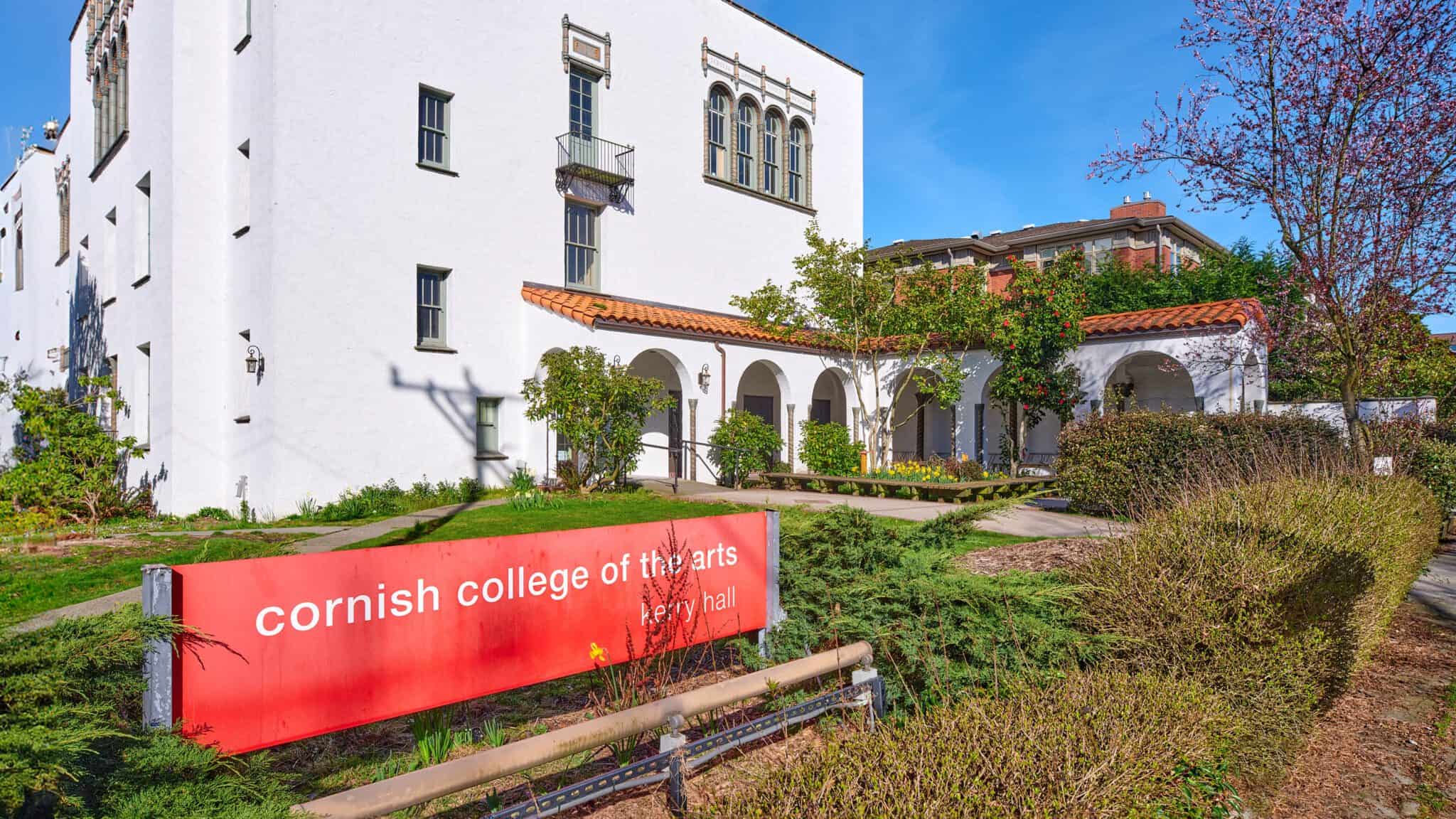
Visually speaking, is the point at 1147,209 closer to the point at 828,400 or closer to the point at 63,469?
the point at 828,400

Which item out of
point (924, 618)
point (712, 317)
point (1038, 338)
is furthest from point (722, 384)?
point (924, 618)

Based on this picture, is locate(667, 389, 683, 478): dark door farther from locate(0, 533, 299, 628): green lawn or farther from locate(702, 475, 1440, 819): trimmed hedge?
locate(702, 475, 1440, 819): trimmed hedge

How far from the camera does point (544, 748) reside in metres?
2.76

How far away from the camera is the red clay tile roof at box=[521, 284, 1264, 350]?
17.1 m

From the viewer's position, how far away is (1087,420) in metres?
13.6

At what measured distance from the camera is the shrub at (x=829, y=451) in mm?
20625

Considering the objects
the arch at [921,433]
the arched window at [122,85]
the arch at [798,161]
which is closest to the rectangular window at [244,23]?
the arched window at [122,85]

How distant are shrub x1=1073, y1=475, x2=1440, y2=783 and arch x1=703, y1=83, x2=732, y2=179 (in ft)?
63.2

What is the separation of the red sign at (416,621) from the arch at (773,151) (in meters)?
21.9

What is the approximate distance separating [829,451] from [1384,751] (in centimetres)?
1626

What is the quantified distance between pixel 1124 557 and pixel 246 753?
4.74 metres

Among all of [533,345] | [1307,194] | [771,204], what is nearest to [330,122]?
[533,345]

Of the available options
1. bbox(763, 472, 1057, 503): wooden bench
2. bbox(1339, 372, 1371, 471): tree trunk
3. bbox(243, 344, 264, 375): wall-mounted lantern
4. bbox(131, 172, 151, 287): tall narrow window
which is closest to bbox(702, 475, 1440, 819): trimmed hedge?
bbox(1339, 372, 1371, 471): tree trunk

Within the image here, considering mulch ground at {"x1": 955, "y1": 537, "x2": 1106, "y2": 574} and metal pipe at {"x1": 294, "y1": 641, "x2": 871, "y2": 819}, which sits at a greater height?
metal pipe at {"x1": 294, "y1": 641, "x2": 871, "y2": 819}
